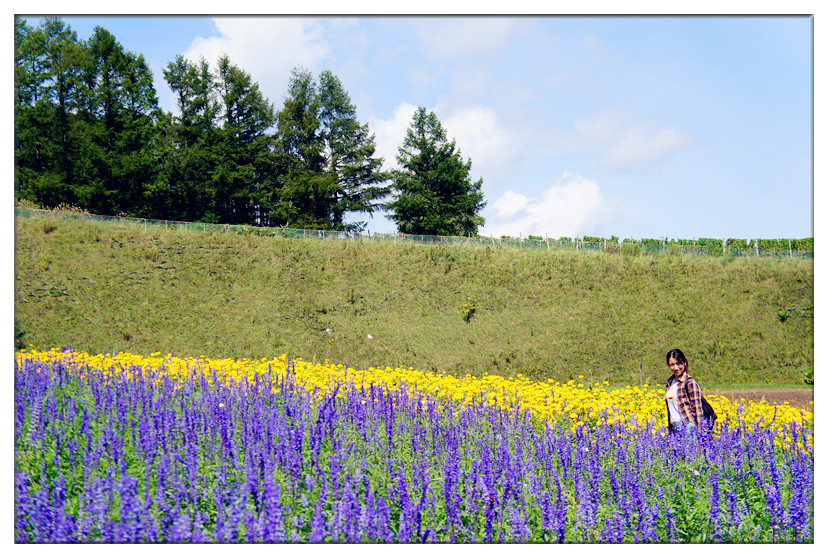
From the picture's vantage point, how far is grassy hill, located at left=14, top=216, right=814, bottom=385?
2130 centimetres

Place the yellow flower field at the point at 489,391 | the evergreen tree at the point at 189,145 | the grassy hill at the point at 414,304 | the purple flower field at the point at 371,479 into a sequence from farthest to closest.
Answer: the evergreen tree at the point at 189,145 < the grassy hill at the point at 414,304 < the yellow flower field at the point at 489,391 < the purple flower field at the point at 371,479

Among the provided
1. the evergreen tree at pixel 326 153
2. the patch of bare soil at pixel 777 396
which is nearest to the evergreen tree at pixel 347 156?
the evergreen tree at pixel 326 153

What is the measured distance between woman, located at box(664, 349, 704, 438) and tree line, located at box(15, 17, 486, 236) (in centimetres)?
3166

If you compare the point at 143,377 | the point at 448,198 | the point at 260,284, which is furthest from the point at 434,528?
the point at 448,198

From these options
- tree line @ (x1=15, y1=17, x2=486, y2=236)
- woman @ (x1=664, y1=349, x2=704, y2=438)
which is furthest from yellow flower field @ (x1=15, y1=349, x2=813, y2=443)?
tree line @ (x1=15, y1=17, x2=486, y2=236)

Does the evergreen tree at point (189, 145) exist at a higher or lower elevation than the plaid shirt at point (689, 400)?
higher

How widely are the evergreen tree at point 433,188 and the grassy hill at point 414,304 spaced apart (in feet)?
38.5

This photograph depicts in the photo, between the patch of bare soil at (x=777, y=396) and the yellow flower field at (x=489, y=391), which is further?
the patch of bare soil at (x=777, y=396)

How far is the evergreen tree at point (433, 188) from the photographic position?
40.3 metres

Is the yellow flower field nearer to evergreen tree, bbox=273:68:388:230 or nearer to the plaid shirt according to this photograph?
the plaid shirt

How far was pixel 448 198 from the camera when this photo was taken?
41.6m

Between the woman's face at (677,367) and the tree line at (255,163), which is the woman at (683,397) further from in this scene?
the tree line at (255,163)

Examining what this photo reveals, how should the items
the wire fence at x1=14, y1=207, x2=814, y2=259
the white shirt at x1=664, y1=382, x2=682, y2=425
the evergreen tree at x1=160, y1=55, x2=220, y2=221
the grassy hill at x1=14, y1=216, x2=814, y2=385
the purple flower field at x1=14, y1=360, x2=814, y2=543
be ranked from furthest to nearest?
1. the evergreen tree at x1=160, y1=55, x2=220, y2=221
2. the wire fence at x1=14, y1=207, x2=814, y2=259
3. the grassy hill at x1=14, y1=216, x2=814, y2=385
4. the white shirt at x1=664, y1=382, x2=682, y2=425
5. the purple flower field at x1=14, y1=360, x2=814, y2=543
